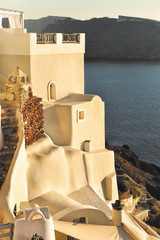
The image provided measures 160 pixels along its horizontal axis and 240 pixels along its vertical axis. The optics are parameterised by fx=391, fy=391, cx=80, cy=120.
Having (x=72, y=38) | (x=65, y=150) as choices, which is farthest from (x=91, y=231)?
(x=72, y=38)

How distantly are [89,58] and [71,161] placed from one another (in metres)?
120

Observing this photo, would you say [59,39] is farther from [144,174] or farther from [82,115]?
[144,174]

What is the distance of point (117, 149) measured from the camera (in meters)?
39.7

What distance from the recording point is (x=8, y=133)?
13.5m

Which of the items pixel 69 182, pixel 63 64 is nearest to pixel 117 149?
pixel 63 64

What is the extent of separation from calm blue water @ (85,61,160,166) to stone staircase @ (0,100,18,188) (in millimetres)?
30767

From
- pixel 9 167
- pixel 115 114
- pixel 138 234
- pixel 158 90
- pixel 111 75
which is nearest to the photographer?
pixel 9 167

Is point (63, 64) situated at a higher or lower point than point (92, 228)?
higher

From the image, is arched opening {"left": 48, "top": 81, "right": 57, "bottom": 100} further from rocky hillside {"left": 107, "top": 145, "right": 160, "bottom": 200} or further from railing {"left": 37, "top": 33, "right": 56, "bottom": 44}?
rocky hillside {"left": 107, "top": 145, "right": 160, "bottom": 200}

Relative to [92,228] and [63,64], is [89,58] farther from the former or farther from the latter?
[92,228]

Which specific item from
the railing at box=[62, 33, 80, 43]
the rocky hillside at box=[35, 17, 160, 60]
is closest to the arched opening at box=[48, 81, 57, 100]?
Result: the railing at box=[62, 33, 80, 43]

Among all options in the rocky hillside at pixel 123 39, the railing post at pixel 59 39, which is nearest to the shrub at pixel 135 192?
the railing post at pixel 59 39

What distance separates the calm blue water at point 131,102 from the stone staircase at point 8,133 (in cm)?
3077

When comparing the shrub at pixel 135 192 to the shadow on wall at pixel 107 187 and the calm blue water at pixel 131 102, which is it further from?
the calm blue water at pixel 131 102
